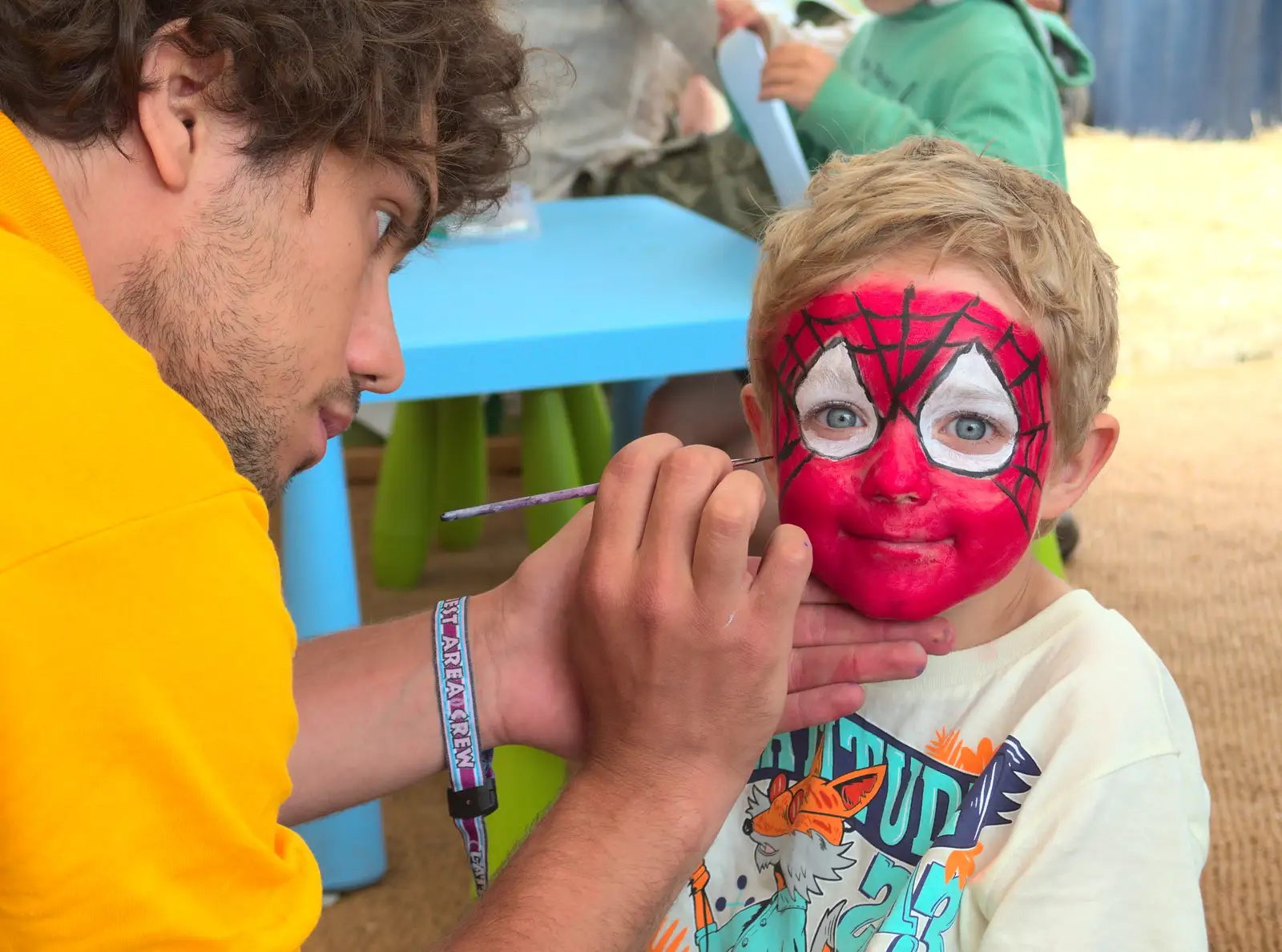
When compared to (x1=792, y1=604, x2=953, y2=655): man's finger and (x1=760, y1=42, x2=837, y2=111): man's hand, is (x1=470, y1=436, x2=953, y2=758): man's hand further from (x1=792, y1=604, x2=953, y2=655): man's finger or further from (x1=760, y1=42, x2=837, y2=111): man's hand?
(x1=760, y1=42, x2=837, y2=111): man's hand

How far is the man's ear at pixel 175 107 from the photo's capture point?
0.76 m

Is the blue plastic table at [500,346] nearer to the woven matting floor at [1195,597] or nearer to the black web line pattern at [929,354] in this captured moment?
the woven matting floor at [1195,597]

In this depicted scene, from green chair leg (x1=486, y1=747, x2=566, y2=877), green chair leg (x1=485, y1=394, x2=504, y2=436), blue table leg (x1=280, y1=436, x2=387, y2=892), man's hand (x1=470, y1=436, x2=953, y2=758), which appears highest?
man's hand (x1=470, y1=436, x2=953, y2=758)

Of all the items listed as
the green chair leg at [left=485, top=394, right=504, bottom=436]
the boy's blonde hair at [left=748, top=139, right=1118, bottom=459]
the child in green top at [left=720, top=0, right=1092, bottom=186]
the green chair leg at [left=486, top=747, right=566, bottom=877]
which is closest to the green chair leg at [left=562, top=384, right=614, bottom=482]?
the green chair leg at [left=485, top=394, right=504, bottom=436]

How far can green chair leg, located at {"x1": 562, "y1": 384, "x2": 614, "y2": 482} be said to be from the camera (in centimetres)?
238

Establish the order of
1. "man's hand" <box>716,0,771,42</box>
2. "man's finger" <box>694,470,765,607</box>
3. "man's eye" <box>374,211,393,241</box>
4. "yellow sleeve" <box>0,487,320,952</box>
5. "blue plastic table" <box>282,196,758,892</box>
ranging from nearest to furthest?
"yellow sleeve" <box>0,487,320,952</box>
"man's finger" <box>694,470,765,607</box>
"man's eye" <box>374,211,393,241</box>
"blue plastic table" <box>282,196,758,892</box>
"man's hand" <box>716,0,771,42</box>

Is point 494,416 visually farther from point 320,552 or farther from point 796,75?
point 320,552

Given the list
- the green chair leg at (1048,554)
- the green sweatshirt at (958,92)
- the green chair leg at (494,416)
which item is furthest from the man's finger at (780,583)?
the green chair leg at (494,416)

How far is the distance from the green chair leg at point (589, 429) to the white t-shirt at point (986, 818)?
1.50 metres

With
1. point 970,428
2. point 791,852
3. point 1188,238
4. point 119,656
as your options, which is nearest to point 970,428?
point 970,428

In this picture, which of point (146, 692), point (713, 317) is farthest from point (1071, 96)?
point (146, 692)

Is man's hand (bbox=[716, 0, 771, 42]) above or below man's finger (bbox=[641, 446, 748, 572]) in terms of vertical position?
below

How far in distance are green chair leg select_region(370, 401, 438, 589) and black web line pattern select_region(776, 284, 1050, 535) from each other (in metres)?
1.53

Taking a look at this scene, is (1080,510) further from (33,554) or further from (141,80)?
(33,554)
